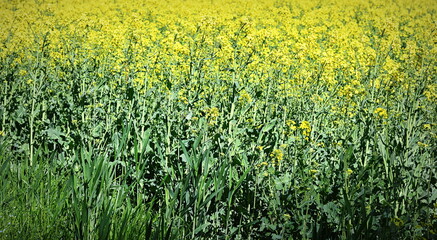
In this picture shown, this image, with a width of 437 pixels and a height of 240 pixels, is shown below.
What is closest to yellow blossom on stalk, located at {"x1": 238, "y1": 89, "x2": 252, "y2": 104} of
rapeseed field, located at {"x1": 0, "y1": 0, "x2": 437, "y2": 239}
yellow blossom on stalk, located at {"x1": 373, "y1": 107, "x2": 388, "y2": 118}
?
rapeseed field, located at {"x1": 0, "y1": 0, "x2": 437, "y2": 239}

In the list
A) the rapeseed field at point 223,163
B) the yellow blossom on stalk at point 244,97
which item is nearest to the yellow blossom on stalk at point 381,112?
the rapeseed field at point 223,163

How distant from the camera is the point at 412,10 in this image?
20047 millimetres

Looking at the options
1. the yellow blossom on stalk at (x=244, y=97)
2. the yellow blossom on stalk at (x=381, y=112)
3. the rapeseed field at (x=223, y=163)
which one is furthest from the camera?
the yellow blossom on stalk at (x=244, y=97)

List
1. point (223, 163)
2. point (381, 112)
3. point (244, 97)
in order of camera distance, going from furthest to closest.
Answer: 1. point (244, 97)
2. point (381, 112)
3. point (223, 163)

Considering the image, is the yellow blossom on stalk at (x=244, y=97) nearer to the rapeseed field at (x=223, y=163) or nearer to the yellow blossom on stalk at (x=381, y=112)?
the rapeseed field at (x=223, y=163)

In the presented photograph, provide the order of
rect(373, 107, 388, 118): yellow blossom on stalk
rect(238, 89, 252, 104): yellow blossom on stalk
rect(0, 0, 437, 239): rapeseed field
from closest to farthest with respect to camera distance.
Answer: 1. rect(0, 0, 437, 239): rapeseed field
2. rect(373, 107, 388, 118): yellow blossom on stalk
3. rect(238, 89, 252, 104): yellow blossom on stalk

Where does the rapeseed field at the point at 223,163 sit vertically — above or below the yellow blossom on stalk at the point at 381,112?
below

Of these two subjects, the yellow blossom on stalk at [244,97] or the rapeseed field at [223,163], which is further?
the yellow blossom on stalk at [244,97]

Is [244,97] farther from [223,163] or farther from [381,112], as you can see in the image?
[223,163]

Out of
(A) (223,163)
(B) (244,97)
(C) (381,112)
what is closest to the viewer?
(A) (223,163)

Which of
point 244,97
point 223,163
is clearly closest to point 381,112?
point 223,163

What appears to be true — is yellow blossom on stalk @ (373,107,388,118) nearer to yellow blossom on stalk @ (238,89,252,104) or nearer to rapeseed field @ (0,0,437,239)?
rapeseed field @ (0,0,437,239)

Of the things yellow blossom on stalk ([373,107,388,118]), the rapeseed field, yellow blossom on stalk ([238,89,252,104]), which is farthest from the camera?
yellow blossom on stalk ([238,89,252,104])

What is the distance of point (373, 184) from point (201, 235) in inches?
48.8
